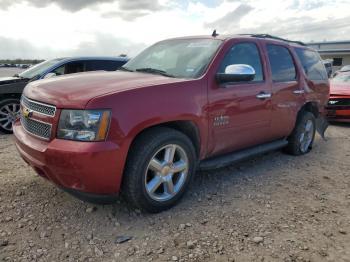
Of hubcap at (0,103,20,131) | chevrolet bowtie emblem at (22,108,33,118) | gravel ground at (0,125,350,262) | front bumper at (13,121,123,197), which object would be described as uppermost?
chevrolet bowtie emblem at (22,108,33,118)

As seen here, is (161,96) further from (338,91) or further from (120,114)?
(338,91)

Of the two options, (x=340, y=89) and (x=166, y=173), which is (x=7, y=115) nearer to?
(x=166, y=173)

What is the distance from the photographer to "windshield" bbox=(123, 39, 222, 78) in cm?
378

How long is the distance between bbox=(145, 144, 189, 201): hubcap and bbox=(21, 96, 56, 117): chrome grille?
1009 mm

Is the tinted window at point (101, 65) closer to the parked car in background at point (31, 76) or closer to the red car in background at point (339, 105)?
the parked car in background at point (31, 76)

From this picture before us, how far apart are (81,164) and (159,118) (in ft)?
2.72

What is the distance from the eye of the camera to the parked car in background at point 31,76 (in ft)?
22.3

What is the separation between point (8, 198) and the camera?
362cm

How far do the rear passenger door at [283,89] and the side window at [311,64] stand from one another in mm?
403

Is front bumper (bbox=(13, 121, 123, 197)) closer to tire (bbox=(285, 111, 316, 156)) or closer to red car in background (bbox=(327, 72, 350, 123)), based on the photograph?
tire (bbox=(285, 111, 316, 156))

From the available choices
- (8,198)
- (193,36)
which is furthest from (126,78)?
(8,198)

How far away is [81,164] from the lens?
2.76 m

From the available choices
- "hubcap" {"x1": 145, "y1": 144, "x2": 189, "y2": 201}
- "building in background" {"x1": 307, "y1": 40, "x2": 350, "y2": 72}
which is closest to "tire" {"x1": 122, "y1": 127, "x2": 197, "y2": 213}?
"hubcap" {"x1": 145, "y1": 144, "x2": 189, "y2": 201}

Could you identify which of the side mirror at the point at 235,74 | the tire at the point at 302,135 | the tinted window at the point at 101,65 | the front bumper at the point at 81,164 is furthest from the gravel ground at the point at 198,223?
the tinted window at the point at 101,65
